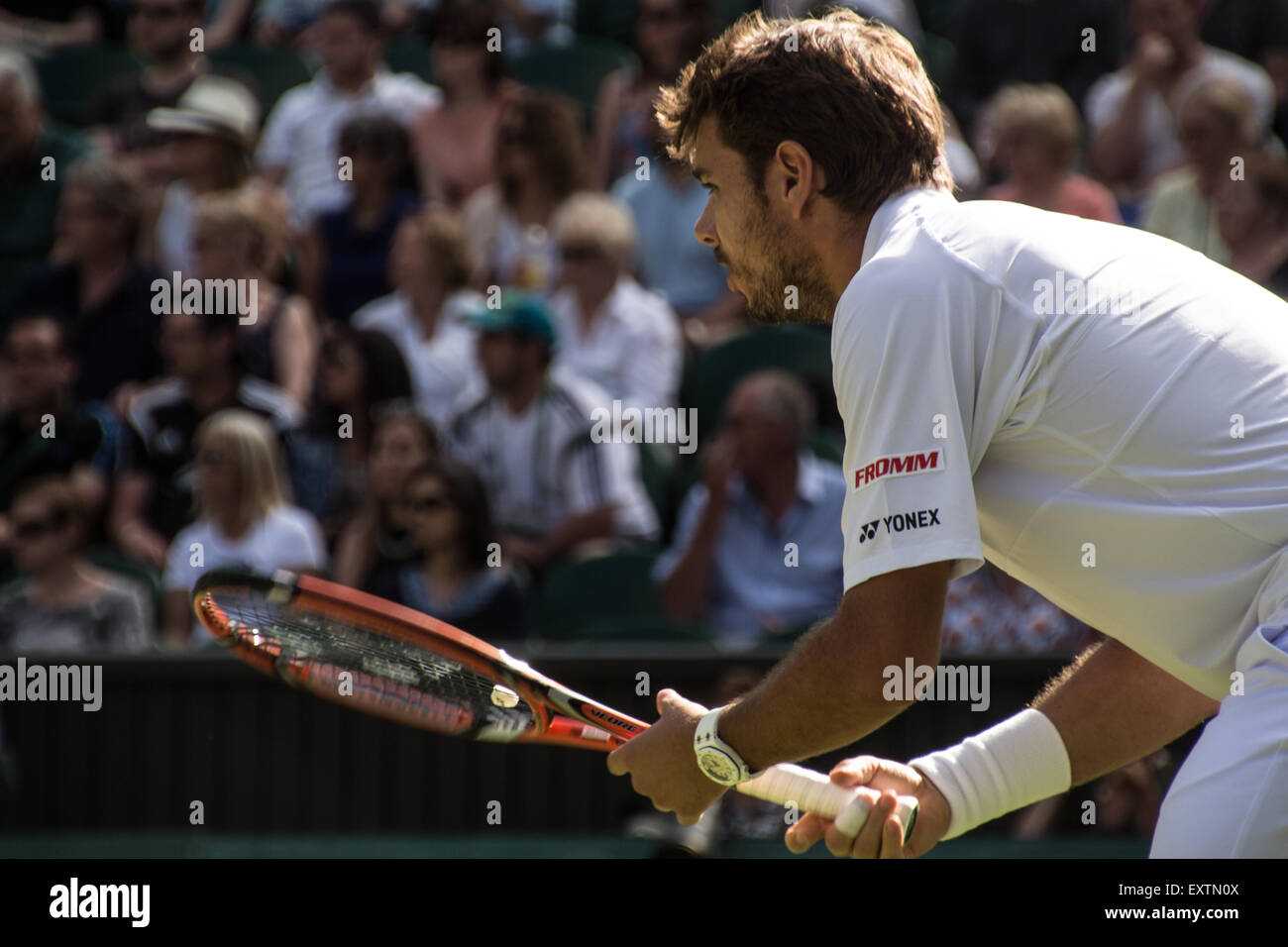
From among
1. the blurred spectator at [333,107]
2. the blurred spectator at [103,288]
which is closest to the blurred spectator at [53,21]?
the blurred spectator at [333,107]

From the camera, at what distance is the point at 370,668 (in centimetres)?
342

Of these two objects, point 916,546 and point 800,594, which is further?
point 800,594

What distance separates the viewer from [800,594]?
6520mm

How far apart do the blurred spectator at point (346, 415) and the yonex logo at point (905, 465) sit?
5.04 meters

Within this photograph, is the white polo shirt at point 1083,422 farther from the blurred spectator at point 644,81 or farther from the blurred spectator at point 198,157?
the blurred spectator at point 198,157

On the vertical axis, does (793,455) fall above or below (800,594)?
above

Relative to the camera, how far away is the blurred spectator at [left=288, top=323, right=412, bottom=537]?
739 cm

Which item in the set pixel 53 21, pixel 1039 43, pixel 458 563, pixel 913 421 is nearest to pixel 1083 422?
pixel 913 421

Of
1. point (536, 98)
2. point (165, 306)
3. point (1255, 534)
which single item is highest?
point (536, 98)

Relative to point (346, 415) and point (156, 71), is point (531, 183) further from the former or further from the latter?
point (156, 71)

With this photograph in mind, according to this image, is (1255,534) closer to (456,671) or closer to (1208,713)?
(1208,713)
